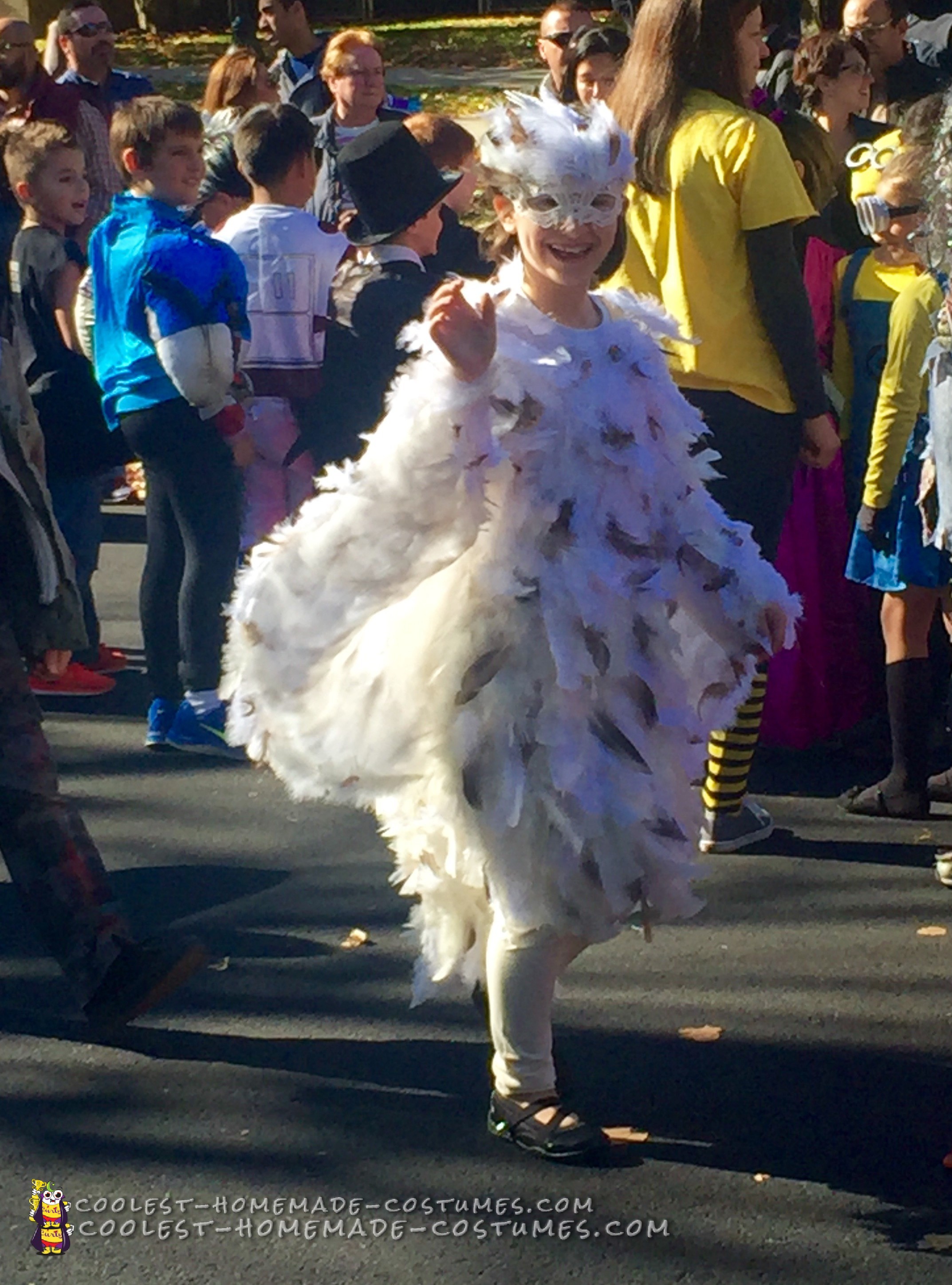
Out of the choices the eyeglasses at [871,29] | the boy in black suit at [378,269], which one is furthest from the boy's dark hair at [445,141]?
the eyeglasses at [871,29]

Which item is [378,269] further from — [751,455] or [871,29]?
[871,29]

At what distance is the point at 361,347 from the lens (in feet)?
19.1

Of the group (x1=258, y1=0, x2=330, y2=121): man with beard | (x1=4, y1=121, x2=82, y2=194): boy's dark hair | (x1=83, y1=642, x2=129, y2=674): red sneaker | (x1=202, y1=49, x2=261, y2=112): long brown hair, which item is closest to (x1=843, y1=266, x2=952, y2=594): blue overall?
(x1=83, y1=642, x2=129, y2=674): red sneaker

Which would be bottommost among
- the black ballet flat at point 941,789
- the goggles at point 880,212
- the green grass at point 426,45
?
the green grass at point 426,45

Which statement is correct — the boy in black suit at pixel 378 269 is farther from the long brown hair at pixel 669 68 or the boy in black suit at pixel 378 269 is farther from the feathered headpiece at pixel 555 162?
the feathered headpiece at pixel 555 162

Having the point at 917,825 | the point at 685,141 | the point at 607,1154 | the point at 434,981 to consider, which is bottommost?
the point at 917,825

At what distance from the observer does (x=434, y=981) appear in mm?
3658

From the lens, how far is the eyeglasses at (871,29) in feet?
24.5

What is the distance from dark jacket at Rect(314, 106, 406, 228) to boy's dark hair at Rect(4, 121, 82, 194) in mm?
1161

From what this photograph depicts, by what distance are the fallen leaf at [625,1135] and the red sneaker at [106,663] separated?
3.89m

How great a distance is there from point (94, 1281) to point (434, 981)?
0.83 metres

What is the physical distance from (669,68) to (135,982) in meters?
2.59

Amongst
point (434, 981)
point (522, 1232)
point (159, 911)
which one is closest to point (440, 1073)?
point (434, 981)

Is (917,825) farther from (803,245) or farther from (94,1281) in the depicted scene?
(94,1281)
